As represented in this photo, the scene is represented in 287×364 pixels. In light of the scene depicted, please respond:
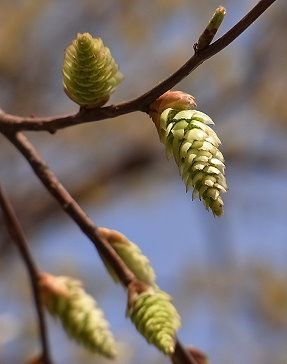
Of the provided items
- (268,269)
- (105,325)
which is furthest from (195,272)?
(105,325)

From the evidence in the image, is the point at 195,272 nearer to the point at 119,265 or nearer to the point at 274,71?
the point at 274,71

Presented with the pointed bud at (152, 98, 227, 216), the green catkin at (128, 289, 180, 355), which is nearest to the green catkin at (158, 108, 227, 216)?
the pointed bud at (152, 98, 227, 216)

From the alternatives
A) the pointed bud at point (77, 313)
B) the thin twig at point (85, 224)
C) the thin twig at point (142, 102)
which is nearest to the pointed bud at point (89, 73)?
the thin twig at point (142, 102)

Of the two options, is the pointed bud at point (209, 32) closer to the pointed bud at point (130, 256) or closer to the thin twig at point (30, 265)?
the pointed bud at point (130, 256)

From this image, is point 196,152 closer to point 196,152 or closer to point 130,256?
point 196,152

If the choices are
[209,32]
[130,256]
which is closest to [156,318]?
[130,256]

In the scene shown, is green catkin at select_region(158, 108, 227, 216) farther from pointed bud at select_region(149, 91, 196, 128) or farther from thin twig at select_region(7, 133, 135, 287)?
thin twig at select_region(7, 133, 135, 287)
